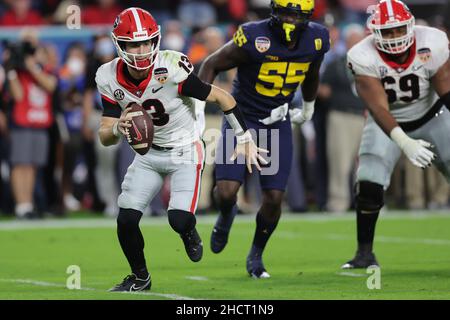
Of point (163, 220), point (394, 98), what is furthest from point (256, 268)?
point (163, 220)

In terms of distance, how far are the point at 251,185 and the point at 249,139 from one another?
7.17 meters

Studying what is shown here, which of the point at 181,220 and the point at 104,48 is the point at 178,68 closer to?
the point at 181,220

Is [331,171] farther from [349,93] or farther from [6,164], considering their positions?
[6,164]

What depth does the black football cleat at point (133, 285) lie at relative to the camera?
691 centimetres

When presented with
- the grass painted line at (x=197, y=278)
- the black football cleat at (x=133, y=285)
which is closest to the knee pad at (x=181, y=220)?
the black football cleat at (x=133, y=285)

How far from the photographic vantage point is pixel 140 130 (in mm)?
6676

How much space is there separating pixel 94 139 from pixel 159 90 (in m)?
6.87

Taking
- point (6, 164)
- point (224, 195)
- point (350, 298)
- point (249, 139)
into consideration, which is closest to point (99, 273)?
point (224, 195)

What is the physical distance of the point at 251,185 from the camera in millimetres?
14227

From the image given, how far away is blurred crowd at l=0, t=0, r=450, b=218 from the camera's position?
42.5 feet

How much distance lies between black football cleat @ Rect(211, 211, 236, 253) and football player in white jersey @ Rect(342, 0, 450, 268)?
0.94 meters

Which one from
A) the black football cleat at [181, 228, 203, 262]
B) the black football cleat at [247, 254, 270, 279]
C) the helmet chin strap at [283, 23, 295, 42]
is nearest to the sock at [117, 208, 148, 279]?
the black football cleat at [181, 228, 203, 262]

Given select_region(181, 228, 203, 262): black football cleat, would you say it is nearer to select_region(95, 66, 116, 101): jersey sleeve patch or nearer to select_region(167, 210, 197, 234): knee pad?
select_region(167, 210, 197, 234): knee pad
